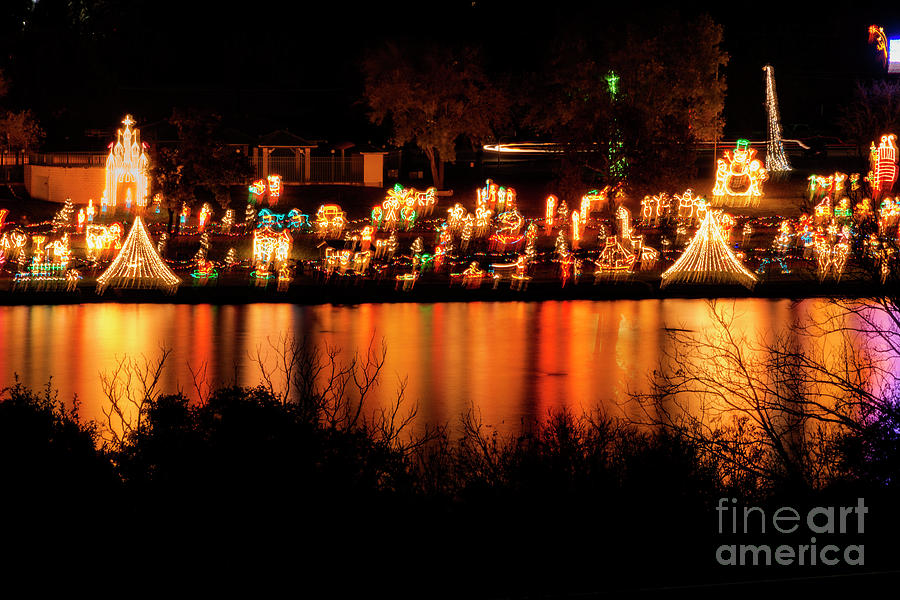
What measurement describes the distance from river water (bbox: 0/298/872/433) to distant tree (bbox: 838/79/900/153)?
19.5m

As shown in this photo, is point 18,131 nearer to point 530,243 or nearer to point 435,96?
point 435,96

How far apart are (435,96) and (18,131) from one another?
50.7 feet

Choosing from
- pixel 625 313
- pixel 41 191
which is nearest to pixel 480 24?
pixel 41 191

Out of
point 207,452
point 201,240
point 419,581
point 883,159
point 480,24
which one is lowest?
point 419,581

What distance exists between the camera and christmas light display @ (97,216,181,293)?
96.4 feet

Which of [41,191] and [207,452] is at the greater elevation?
[41,191]

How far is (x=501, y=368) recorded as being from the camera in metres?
21.7

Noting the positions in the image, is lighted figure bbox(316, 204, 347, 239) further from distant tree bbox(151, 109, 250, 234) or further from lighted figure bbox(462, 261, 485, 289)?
lighted figure bbox(462, 261, 485, 289)

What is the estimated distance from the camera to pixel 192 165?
33969mm

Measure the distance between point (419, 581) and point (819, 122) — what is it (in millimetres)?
58412

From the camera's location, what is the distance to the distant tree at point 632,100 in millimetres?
37125

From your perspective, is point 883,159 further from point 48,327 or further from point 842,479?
point 842,479

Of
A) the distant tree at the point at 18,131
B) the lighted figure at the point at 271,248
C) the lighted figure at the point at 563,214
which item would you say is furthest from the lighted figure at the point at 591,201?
the distant tree at the point at 18,131

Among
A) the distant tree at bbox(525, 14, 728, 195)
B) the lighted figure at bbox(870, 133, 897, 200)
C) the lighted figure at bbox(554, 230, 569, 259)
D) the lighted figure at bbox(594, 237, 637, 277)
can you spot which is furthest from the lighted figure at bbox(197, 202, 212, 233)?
the lighted figure at bbox(870, 133, 897, 200)
